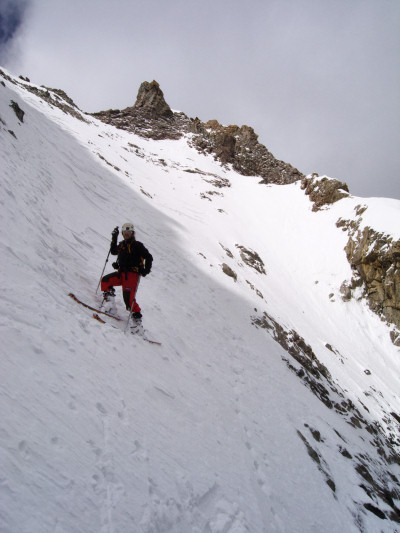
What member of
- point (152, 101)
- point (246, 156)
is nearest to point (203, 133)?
point (246, 156)

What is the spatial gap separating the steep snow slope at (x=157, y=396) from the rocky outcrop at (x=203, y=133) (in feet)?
143

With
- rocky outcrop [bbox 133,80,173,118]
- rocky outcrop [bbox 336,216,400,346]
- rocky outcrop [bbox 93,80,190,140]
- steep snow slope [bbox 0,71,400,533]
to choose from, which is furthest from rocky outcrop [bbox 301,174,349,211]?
rocky outcrop [bbox 133,80,173,118]

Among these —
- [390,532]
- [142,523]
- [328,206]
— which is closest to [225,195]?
[328,206]

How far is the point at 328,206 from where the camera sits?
123ft

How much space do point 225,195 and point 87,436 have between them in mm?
40214

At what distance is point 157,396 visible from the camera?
5.46 meters

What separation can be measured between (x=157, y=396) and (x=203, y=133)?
69273 mm

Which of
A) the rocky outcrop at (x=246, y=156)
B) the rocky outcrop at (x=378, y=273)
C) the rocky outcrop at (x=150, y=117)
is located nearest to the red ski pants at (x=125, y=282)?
the rocky outcrop at (x=378, y=273)

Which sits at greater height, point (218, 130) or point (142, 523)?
point (218, 130)

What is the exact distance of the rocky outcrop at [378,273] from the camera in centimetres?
2594

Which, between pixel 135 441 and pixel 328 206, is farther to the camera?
pixel 328 206

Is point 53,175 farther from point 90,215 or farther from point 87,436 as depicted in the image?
point 87,436

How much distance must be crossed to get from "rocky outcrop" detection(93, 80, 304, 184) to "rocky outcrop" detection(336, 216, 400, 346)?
2749cm

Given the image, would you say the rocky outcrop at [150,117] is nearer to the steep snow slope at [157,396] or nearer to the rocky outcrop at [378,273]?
the rocky outcrop at [378,273]
